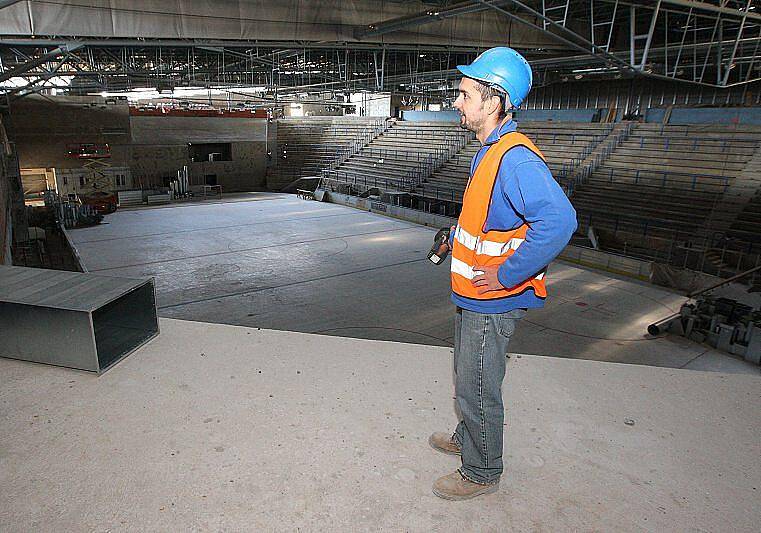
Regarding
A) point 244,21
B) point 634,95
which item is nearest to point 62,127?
point 244,21

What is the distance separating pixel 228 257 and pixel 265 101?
24.8 m

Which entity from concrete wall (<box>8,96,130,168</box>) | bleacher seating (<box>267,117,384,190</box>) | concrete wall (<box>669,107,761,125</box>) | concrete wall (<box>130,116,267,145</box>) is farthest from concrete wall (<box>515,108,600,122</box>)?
concrete wall (<box>8,96,130,168</box>)

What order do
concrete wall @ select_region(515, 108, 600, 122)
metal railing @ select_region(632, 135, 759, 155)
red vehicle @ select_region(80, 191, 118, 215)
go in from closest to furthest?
metal railing @ select_region(632, 135, 759, 155)
red vehicle @ select_region(80, 191, 118, 215)
concrete wall @ select_region(515, 108, 600, 122)

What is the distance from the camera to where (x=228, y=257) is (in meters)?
13.7

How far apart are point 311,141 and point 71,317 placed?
32261mm

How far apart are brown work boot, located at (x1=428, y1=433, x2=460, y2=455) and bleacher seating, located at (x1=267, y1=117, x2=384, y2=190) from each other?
3015 centimetres

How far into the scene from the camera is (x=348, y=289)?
11148mm

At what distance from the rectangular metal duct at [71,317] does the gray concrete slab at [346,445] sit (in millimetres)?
107

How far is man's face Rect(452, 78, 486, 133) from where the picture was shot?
187cm

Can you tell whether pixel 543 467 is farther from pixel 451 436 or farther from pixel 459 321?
pixel 459 321

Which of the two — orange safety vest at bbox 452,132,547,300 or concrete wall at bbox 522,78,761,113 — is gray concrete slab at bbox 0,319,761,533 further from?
concrete wall at bbox 522,78,761,113

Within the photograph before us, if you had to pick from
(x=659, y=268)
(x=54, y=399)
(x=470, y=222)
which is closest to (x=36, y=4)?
(x=54, y=399)

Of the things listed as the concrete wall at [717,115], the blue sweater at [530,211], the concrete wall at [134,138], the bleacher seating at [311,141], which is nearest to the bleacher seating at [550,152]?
the concrete wall at [717,115]

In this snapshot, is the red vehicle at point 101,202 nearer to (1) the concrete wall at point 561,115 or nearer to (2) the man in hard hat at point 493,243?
(1) the concrete wall at point 561,115
